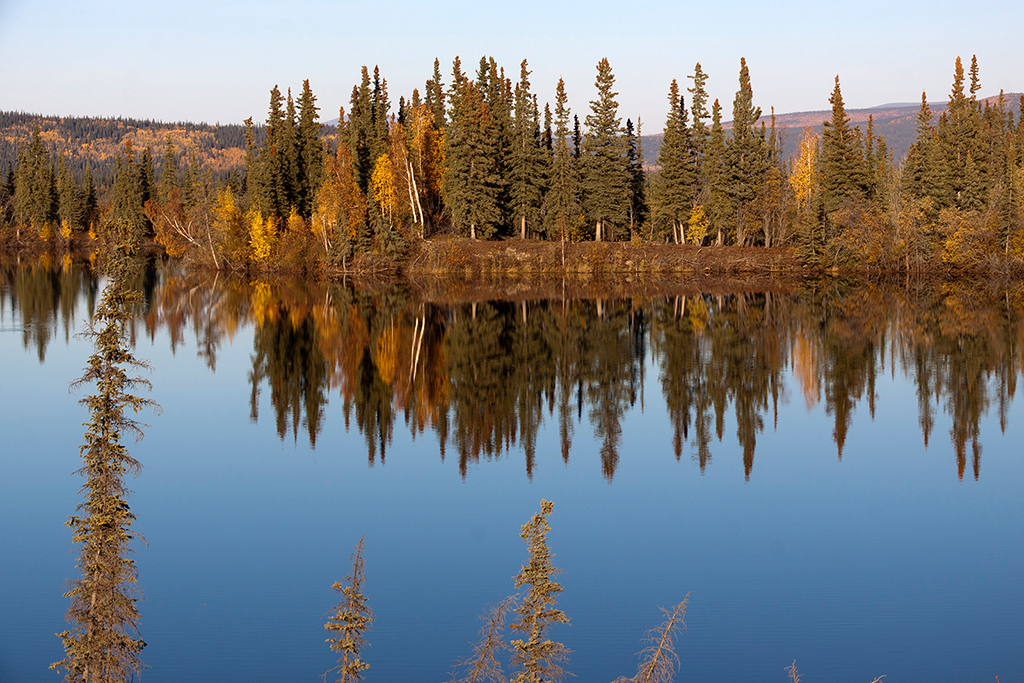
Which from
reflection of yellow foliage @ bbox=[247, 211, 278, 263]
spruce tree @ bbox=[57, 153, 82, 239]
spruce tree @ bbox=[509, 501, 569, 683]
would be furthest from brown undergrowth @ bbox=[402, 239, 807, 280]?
spruce tree @ bbox=[57, 153, 82, 239]

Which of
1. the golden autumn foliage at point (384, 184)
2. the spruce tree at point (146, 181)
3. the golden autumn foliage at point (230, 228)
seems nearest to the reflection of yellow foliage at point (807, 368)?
the golden autumn foliage at point (384, 184)

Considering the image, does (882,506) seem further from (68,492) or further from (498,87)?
(498,87)

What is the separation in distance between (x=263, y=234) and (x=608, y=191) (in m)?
32.5

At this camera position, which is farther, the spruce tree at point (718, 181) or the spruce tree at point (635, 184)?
the spruce tree at point (635, 184)

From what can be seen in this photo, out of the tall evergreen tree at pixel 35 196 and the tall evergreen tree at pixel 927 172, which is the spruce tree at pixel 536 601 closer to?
the tall evergreen tree at pixel 927 172

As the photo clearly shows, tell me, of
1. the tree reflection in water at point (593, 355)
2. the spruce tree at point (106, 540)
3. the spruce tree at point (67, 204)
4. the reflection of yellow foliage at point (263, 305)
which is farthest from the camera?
the spruce tree at point (67, 204)

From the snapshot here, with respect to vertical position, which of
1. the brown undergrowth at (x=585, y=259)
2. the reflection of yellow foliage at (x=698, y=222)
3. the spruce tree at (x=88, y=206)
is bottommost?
the brown undergrowth at (x=585, y=259)

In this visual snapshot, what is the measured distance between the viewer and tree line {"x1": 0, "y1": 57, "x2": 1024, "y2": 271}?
73062mm

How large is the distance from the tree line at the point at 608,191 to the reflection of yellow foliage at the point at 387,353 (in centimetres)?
3669

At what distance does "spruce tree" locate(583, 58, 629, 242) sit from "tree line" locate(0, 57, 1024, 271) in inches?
4.9

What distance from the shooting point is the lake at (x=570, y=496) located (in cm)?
1207

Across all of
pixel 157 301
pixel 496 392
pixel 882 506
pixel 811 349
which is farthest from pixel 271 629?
pixel 157 301

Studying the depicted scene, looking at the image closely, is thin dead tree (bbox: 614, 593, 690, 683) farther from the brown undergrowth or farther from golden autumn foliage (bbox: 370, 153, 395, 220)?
golden autumn foliage (bbox: 370, 153, 395, 220)

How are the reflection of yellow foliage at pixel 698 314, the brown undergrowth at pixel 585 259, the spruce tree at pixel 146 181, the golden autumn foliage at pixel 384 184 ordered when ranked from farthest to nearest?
the spruce tree at pixel 146 181 → the brown undergrowth at pixel 585 259 → the golden autumn foliage at pixel 384 184 → the reflection of yellow foliage at pixel 698 314
